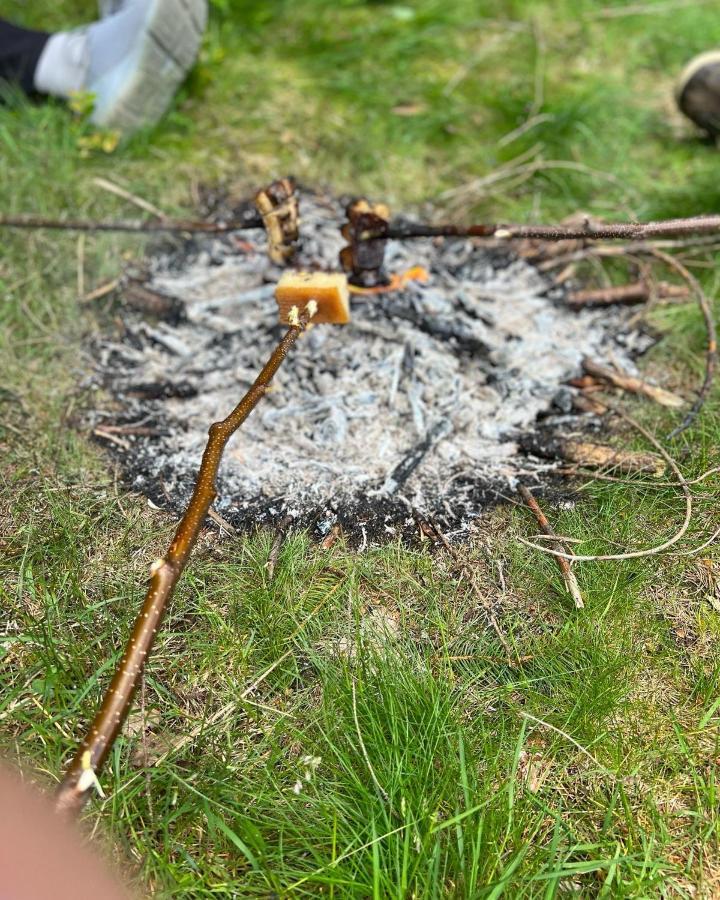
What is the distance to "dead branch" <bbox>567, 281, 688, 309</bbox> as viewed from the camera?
2.80 meters

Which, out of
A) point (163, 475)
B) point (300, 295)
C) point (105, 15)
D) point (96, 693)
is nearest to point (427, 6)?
point (105, 15)

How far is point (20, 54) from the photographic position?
337 cm

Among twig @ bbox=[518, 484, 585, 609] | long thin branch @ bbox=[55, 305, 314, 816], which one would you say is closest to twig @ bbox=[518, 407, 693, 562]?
twig @ bbox=[518, 484, 585, 609]

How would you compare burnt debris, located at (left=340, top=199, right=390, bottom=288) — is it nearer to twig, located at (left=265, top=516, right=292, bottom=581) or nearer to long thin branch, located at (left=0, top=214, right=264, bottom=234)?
long thin branch, located at (left=0, top=214, right=264, bottom=234)

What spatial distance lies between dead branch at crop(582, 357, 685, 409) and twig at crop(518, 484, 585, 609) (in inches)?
22.6

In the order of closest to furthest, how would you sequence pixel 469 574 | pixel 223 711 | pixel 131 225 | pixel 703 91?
1. pixel 223 711
2. pixel 469 574
3. pixel 131 225
4. pixel 703 91

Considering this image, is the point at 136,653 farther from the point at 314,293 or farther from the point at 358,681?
the point at 314,293

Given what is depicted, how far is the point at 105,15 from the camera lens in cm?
362

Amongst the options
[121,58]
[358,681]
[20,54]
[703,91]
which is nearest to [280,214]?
[121,58]

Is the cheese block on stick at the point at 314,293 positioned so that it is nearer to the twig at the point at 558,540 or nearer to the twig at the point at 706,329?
the twig at the point at 558,540

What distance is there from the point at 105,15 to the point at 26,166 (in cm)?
105

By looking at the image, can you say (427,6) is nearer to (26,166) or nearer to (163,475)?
(26,166)

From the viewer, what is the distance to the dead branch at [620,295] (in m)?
2.80

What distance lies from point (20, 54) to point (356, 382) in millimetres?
2308
